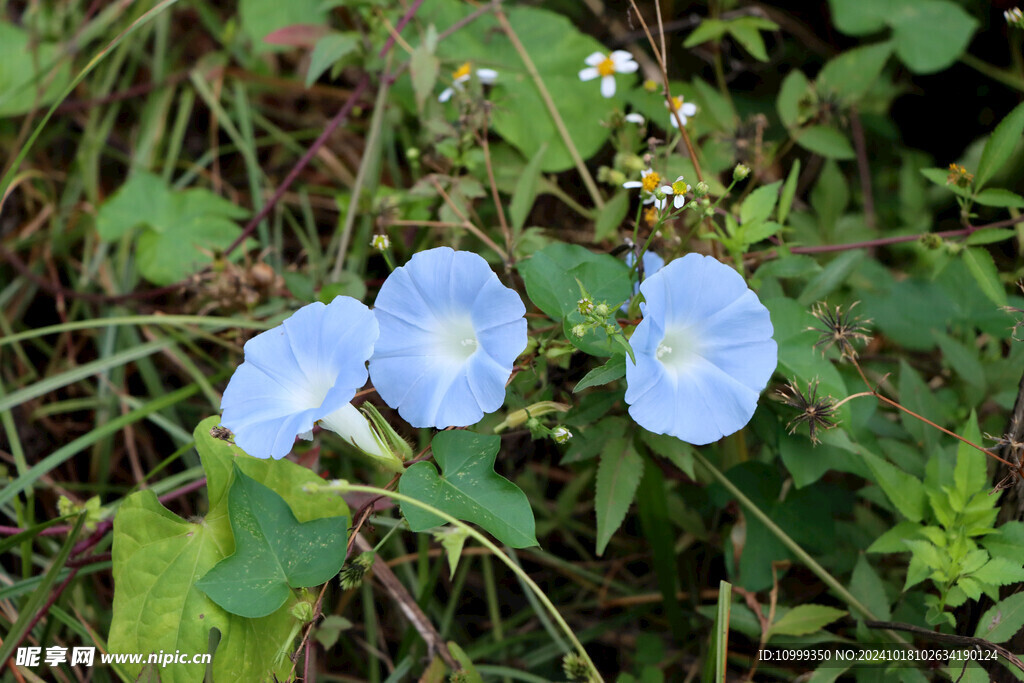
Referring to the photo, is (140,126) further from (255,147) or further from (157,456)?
(157,456)

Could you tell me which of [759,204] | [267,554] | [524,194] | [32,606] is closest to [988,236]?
[759,204]

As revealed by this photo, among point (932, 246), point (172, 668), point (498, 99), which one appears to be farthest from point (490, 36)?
point (172, 668)

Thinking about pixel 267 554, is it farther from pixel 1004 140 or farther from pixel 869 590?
pixel 1004 140

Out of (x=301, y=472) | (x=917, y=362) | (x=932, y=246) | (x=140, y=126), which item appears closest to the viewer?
(x=301, y=472)

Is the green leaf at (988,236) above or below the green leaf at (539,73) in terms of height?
below

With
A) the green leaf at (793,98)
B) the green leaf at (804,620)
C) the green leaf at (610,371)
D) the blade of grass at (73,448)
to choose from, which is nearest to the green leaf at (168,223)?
the blade of grass at (73,448)

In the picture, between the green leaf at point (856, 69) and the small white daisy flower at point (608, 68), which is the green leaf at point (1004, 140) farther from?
the small white daisy flower at point (608, 68)

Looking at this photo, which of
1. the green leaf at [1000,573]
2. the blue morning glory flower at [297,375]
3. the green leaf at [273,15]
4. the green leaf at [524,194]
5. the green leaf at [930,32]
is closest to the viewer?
the blue morning glory flower at [297,375]
